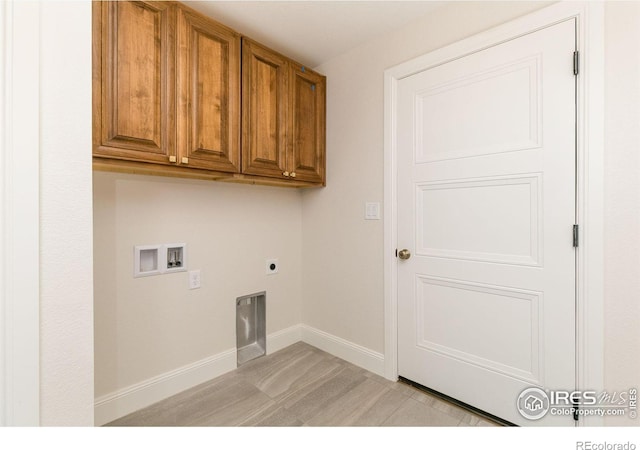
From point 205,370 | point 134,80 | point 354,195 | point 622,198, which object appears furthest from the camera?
point 354,195

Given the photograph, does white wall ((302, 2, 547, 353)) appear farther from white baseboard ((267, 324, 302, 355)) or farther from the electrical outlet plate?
the electrical outlet plate

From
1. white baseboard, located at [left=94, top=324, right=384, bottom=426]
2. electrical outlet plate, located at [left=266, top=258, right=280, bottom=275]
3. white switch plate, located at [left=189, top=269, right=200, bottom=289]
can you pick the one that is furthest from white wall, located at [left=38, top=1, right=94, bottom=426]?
electrical outlet plate, located at [left=266, top=258, right=280, bottom=275]

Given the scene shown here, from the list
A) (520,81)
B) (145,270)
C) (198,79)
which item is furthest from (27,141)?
(520,81)

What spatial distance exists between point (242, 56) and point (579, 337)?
7.86ft

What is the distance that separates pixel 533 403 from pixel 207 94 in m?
2.45

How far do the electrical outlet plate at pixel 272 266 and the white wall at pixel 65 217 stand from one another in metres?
1.49

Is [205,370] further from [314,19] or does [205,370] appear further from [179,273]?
A: [314,19]

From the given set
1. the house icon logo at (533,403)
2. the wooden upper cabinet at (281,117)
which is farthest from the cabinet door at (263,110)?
the house icon logo at (533,403)

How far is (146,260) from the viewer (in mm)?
1768

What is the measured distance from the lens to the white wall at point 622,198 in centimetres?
121

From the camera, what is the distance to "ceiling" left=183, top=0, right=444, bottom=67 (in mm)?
1710

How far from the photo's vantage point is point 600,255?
128cm

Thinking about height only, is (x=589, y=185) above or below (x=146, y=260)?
above

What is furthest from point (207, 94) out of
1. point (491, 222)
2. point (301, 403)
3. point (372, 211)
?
point (301, 403)
